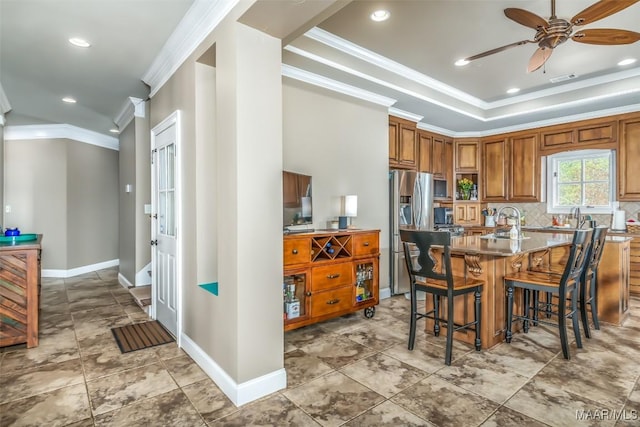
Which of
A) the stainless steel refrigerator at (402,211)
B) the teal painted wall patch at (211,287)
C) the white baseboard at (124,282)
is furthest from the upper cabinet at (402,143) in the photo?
the white baseboard at (124,282)

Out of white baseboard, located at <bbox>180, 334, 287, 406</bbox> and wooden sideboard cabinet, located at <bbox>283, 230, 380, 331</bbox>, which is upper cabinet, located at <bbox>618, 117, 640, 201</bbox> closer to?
wooden sideboard cabinet, located at <bbox>283, 230, 380, 331</bbox>

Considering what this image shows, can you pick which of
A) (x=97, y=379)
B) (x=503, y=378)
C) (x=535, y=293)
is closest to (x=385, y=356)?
(x=503, y=378)

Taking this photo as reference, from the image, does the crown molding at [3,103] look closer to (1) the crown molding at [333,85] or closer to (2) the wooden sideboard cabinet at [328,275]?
(1) the crown molding at [333,85]

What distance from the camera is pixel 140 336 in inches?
131

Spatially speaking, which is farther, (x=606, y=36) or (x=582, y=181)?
(x=582, y=181)

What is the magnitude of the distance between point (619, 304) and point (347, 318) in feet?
8.95

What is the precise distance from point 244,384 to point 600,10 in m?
3.37

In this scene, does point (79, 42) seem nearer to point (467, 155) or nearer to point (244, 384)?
point (244, 384)

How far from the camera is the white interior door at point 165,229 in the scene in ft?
10.7

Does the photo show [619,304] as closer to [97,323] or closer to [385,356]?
[385,356]

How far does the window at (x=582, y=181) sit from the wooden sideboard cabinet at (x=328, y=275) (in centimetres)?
385

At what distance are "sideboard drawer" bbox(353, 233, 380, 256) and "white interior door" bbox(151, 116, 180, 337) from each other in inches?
68.9

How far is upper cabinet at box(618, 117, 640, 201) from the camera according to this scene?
4852 mm

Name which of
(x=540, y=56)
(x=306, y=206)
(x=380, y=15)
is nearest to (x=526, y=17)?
(x=540, y=56)
